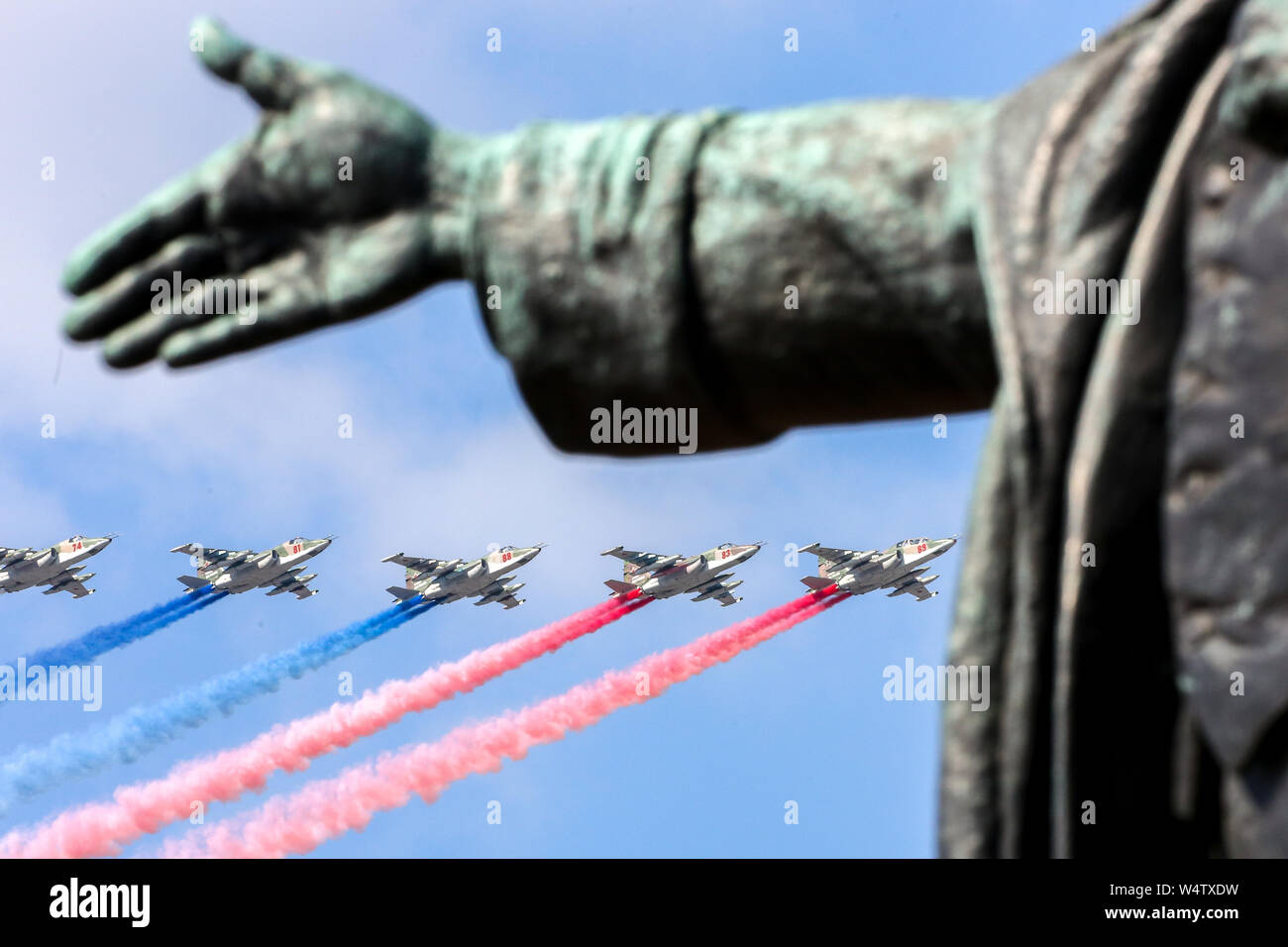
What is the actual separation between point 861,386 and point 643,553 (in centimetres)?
6064

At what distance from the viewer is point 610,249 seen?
4.89 m

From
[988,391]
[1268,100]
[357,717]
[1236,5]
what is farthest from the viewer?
[357,717]

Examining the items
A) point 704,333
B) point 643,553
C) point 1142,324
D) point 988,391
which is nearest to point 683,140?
point 704,333

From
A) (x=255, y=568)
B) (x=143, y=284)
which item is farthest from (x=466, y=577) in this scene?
(x=143, y=284)

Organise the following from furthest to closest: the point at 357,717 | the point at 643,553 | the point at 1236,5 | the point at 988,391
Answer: the point at 643,553 < the point at 357,717 < the point at 988,391 < the point at 1236,5

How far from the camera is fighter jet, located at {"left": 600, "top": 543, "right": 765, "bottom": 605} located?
213 feet

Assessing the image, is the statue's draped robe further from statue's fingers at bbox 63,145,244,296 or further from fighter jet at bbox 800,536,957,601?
fighter jet at bbox 800,536,957,601

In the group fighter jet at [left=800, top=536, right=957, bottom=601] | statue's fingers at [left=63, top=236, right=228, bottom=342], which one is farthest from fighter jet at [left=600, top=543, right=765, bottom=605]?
statue's fingers at [left=63, top=236, right=228, bottom=342]

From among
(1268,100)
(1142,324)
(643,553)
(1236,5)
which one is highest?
(643,553)

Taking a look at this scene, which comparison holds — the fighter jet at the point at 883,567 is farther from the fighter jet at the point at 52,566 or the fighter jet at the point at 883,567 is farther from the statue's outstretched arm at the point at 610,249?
the statue's outstretched arm at the point at 610,249

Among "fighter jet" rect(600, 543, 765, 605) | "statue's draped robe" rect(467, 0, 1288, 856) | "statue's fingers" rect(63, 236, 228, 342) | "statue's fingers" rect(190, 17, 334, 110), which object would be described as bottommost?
"statue's draped robe" rect(467, 0, 1288, 856)

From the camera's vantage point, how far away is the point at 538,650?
188 feet

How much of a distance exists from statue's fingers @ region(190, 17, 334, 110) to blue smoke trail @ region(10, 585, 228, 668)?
5632 cm

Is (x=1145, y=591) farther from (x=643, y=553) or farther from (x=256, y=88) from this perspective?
(x=643, y=553)
